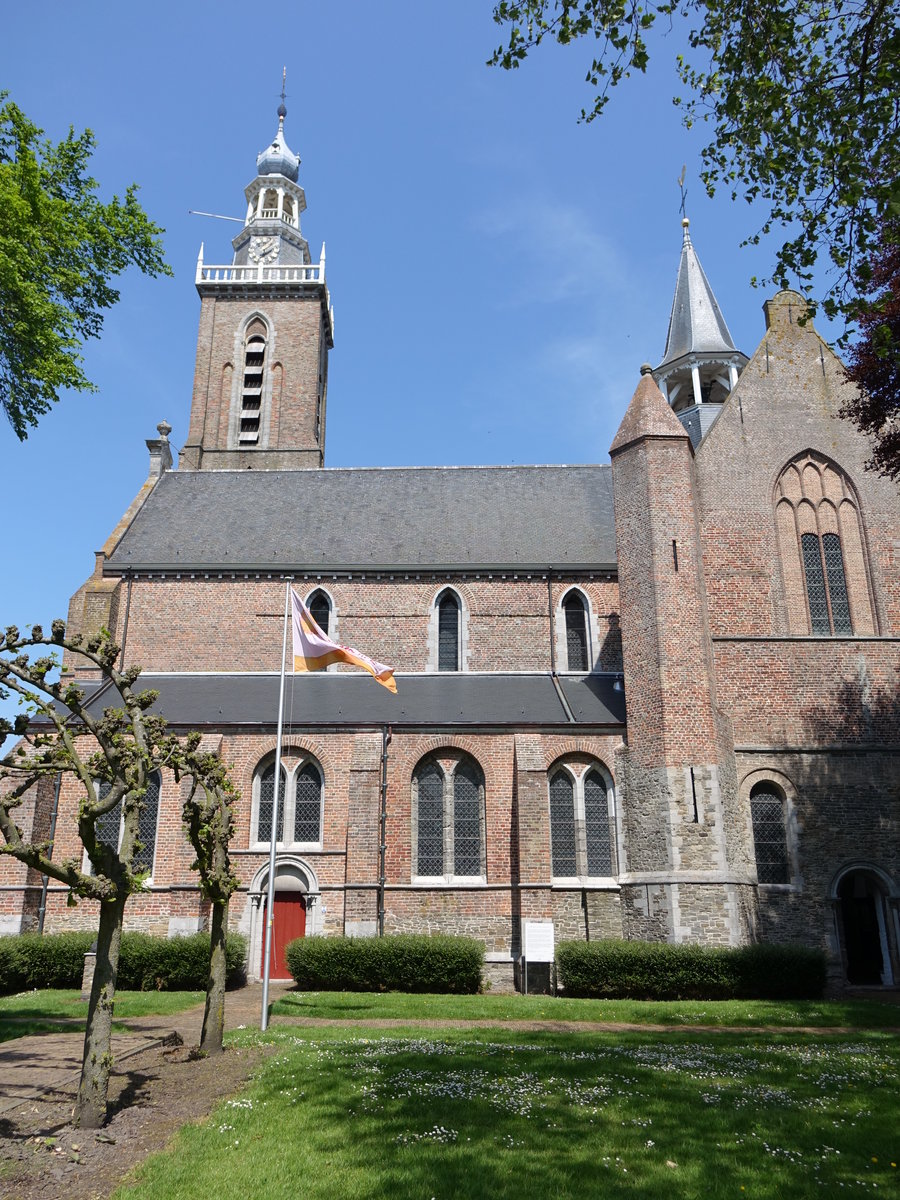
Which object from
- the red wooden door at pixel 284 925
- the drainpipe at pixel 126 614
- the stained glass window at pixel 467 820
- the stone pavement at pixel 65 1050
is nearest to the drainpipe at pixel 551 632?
the stained glass window at pixel 467 820

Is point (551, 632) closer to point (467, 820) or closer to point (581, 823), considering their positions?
point (581, 823)

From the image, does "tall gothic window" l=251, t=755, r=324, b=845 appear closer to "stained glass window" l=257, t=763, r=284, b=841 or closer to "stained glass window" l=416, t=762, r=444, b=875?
"stained glass window" l=257, t=763, r=284, b=841

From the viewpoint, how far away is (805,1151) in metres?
7.84

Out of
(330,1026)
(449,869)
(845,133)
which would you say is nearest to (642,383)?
(449,869)

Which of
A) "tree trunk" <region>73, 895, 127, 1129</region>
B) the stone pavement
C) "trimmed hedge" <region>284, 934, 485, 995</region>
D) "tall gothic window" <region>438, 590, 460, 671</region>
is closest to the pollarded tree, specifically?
the stone pavement

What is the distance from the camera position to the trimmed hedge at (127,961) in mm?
19297

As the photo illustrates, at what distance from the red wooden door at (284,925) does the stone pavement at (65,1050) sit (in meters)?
4.18

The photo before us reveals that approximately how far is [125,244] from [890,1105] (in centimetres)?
1678

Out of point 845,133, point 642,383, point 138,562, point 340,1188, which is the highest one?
point 642,383

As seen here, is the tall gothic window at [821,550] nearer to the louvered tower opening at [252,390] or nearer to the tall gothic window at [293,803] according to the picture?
the tall gothic window at [293,803]

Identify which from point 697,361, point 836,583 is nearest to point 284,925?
point 836,583

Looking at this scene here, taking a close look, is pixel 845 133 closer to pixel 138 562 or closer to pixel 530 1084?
pixel 530 1084

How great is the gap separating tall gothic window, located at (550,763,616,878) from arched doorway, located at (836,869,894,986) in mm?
→ 5426

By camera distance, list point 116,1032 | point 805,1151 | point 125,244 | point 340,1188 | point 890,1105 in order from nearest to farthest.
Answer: point 340,1188, point 805,1151, point 890,1105, point 116,1032, point 125,244
